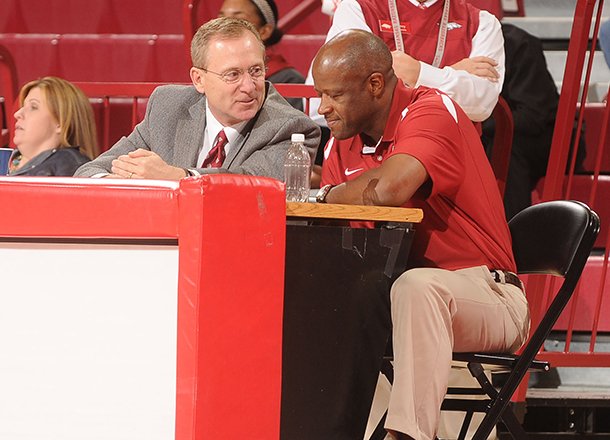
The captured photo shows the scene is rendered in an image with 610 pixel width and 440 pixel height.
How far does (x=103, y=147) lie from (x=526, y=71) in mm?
1930

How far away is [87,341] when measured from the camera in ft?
6.25

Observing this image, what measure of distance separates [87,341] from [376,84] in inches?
46.5

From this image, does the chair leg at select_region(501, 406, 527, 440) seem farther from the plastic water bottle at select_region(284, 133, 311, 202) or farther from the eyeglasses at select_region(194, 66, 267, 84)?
the eyeglasses at select_region(194, 66, 267, 84)

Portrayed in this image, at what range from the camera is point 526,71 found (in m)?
4.17

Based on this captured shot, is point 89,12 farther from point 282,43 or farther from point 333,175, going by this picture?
point 333,175

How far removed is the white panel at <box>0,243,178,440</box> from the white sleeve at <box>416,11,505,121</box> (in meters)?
1.67

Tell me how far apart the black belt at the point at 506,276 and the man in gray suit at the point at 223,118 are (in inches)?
25.9

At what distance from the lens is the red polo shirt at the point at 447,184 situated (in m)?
2.58

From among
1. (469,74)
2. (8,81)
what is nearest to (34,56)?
(8,81)

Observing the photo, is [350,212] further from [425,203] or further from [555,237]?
[555,237]

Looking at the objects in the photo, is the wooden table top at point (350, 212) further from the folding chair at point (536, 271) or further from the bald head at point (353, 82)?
the bald head at point (353, 82)

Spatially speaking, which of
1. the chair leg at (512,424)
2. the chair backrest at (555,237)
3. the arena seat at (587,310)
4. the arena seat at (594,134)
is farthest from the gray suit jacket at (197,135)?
the arena seat at (594,134)

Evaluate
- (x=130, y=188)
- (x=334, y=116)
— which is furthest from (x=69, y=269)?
(x=334, y=116)

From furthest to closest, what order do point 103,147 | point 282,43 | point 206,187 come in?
point 282,43 < point 103,147 < point 206,187
